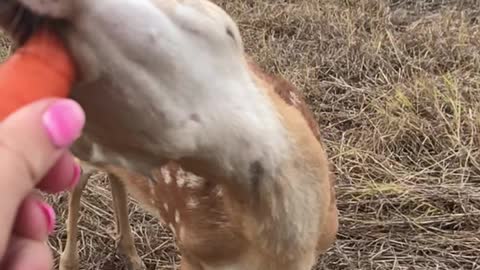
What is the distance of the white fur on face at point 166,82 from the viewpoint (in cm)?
158

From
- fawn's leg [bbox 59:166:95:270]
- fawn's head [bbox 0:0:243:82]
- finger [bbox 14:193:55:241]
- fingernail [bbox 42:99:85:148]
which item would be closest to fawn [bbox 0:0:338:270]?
fawn's head [bbox 0:0:243:82]

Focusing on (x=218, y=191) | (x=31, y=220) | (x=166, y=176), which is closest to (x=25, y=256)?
(x=31, y=220)

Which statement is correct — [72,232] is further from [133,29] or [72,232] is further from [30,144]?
[30,144]

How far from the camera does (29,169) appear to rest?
121cm

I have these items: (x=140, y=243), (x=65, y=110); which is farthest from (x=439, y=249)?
(x=65, y=110)

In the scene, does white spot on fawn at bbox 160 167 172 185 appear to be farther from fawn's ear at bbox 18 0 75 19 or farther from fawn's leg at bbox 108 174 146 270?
fawn's ear at bbox 18 0 75 19

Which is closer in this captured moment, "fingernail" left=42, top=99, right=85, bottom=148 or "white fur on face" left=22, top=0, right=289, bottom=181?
"fingernail" left=42, top=99, right=85, bottom=148

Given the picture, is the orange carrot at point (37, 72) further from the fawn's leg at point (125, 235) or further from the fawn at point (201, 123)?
the fawn's leg at point (125, 235)

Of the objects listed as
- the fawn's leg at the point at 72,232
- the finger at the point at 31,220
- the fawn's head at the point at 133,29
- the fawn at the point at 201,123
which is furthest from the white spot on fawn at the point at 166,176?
the finger at the point at 31,220

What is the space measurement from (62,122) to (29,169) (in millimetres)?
96

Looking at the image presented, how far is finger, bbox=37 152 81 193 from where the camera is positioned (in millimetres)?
1371

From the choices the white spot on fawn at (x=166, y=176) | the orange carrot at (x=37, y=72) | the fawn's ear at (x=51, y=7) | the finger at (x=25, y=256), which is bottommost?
the white spot on fawn at (x=166, y=176)

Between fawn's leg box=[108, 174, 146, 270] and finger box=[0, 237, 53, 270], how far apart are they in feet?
9.54

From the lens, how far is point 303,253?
258cm
